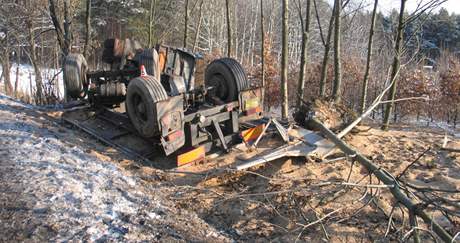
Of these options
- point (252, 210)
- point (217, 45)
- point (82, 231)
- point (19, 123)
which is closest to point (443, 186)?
point (252, 210)

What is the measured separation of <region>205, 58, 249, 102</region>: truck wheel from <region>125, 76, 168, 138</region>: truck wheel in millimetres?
1688

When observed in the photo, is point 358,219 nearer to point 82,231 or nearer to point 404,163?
point 404,163

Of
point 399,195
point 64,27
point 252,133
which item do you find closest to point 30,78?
point 64,27

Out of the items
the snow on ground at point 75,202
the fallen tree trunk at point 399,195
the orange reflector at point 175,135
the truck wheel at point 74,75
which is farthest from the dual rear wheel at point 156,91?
the fallen tree trunk at point 399,195

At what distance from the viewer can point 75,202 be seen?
3.63 meters

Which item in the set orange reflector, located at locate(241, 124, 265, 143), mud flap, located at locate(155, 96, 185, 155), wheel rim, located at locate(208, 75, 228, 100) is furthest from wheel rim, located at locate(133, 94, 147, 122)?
wheel rim, located at locate(208, 75, 228, 100)

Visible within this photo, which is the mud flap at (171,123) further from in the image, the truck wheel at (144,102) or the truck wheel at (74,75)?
the truck wheel at (74,75)

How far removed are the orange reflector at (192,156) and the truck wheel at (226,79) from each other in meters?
1.62

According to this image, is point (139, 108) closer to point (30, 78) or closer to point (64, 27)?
point (64, 27)

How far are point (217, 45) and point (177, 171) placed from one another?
74.6 ft

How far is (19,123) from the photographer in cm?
626

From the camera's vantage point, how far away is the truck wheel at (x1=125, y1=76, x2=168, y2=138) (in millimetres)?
5418

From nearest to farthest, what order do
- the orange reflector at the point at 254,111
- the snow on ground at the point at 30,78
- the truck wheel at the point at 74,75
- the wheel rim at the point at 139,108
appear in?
the wheel rim at the point at 139,108
the orange reflector at the point at 254,111
the truck wheel at the point at 74,75
the snow on ground at the point at 30,78

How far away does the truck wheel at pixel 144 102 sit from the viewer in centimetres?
542
